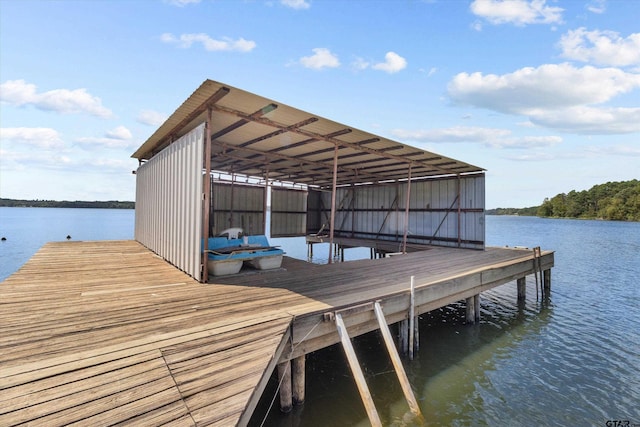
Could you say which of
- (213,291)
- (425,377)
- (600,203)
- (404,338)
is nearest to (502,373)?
(425,377)

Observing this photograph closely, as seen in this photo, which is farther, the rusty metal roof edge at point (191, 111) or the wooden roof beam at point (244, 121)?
the wooden roof beam at point (244, 121)

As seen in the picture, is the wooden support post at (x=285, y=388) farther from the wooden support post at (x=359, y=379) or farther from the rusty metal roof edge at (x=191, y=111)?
the rusty metal roof edge at (x=191, y=111)

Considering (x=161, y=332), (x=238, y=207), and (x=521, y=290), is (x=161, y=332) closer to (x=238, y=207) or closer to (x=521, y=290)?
(x=238, y=207)

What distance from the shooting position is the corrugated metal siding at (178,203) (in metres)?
7.68

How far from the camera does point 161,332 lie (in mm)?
4480

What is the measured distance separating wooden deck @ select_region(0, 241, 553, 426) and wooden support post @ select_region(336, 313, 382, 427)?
0.28 metres

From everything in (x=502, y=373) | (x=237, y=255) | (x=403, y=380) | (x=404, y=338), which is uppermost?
(x=237, y=255)

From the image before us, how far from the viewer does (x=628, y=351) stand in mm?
8945

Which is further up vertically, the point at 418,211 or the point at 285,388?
the point at 418,211

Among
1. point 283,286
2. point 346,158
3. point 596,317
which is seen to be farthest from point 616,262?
point 283,286

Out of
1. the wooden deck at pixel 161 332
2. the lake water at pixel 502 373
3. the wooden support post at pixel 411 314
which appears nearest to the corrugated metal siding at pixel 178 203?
the wooden deck at pixel 161 332

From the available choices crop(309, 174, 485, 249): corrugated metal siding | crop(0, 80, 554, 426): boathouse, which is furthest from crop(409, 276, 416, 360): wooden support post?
crop(309, 174, 485, 249): corrugated metal siding

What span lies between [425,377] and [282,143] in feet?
29.2

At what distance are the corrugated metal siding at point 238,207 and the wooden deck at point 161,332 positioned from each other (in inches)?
299
